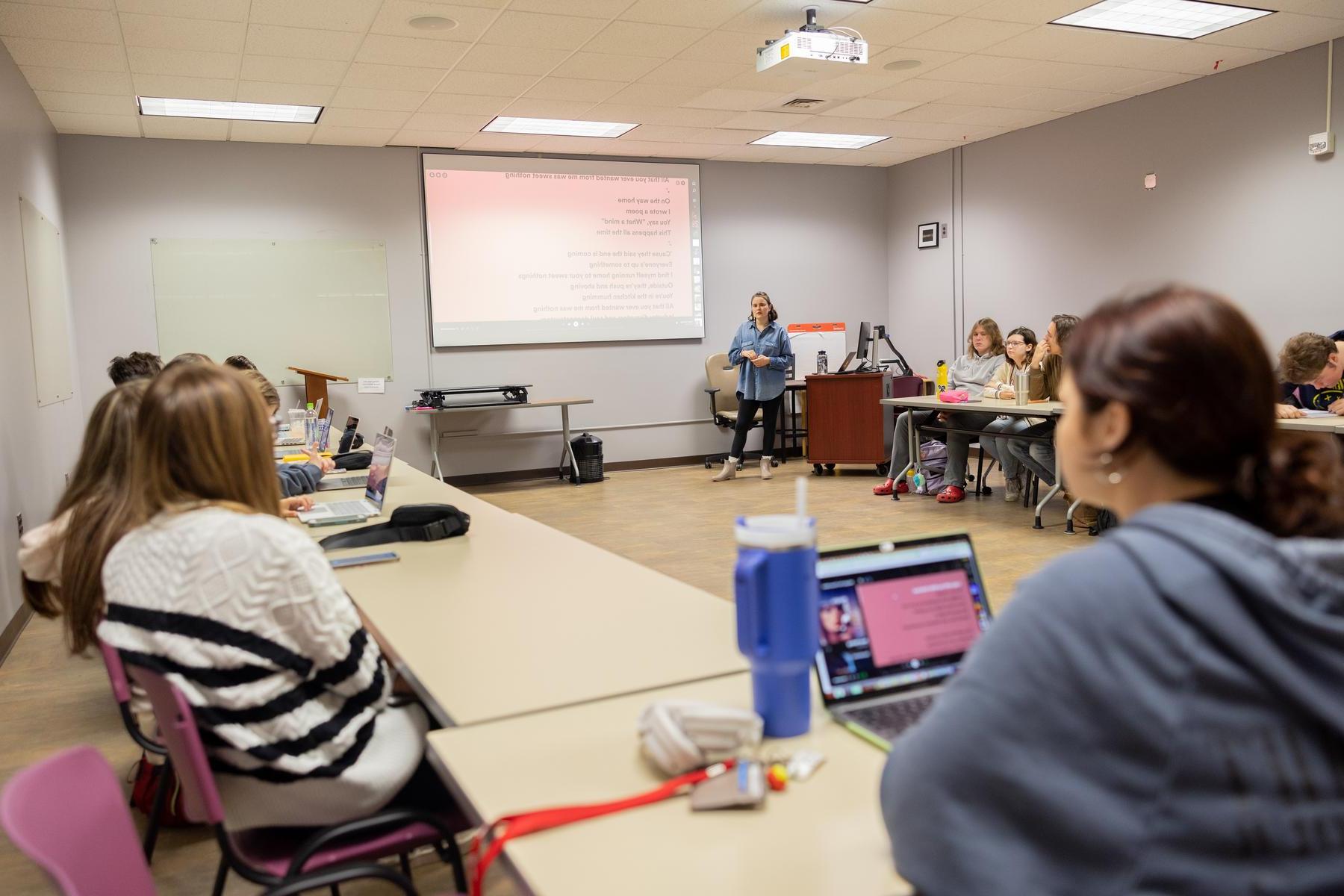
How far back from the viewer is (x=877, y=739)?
119 centimetres

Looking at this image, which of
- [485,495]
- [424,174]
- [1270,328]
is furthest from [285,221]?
[1270,328]

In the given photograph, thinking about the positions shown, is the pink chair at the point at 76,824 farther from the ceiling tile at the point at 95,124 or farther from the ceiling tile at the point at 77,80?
the ceiling tile at the point at 95,124

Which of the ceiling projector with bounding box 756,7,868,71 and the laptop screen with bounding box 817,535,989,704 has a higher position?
the ceiling projector with bounding box 756,7,868,71

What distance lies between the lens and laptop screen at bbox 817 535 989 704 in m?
1.27

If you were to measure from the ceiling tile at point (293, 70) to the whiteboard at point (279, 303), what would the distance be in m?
2.10

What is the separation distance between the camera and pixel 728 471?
811 cm

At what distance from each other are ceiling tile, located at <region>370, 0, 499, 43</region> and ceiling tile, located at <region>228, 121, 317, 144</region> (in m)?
2.27

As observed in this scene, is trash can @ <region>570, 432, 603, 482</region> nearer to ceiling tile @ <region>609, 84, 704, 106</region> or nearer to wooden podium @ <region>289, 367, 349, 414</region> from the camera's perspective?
wooden podium @ <region>289, 367, 349, 414</region>

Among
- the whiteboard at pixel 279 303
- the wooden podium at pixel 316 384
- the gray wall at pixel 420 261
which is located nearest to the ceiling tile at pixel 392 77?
the gray wall at pixel 420 261

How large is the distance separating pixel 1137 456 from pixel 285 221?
776cm

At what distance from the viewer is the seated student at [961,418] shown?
666 centimetres

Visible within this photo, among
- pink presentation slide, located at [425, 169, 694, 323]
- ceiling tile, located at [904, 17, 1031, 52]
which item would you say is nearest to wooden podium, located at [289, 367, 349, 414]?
pink presentation slide, located at [425, 169, 694, 323]

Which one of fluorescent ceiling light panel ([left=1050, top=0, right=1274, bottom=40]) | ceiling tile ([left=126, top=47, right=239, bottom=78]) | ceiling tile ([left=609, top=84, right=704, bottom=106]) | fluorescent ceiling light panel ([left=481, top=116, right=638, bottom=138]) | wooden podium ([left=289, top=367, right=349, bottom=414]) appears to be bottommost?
wooden podium ([left=289, top=367, right=349, bottom=414])

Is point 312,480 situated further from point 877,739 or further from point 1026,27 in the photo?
point 1026,27
